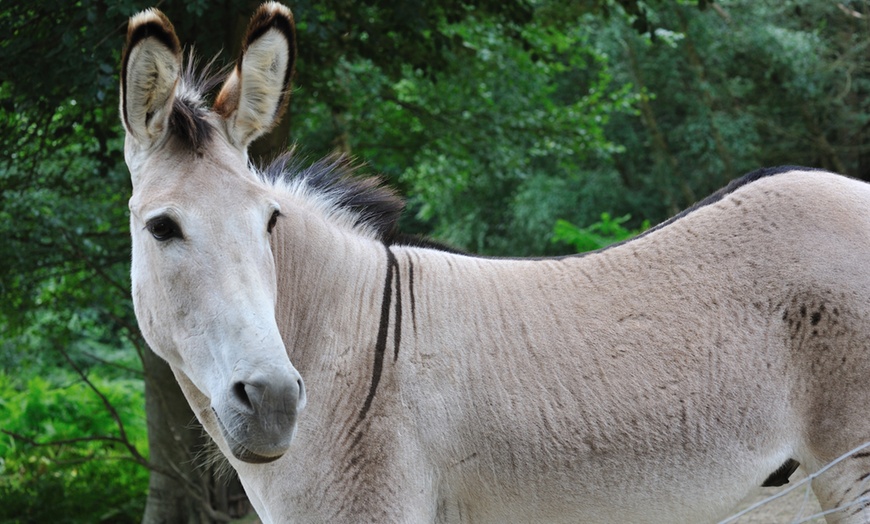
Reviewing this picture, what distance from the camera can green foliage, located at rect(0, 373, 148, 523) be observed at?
8.62 metres

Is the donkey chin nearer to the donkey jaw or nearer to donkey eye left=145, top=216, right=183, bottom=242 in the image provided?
the donkey jaw

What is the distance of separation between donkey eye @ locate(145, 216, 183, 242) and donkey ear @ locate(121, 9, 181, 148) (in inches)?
16.5

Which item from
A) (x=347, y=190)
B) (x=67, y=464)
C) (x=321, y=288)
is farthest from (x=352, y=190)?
(x=67, y=464)

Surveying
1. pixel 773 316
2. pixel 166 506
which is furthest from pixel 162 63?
pixel 166 506

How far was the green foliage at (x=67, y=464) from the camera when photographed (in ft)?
28.3

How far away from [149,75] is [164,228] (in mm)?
600

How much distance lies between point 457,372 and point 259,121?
1322 millimetres

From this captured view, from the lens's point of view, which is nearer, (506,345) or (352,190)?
(506,345)

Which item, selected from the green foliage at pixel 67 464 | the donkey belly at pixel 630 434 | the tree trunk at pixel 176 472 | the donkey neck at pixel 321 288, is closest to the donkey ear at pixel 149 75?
the donkey neck at pixel 321 288

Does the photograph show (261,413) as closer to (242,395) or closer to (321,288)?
(242,395)

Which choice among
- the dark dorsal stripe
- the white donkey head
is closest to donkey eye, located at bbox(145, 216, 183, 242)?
the white donkey head

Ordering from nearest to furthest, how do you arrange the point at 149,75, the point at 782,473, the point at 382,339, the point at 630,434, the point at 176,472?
the point at 149,75
the point at 630,434
the point at 382,339
the point at 782,473
the point at 176,472

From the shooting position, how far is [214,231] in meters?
2.70

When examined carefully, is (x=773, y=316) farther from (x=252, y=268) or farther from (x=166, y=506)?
(x=166, y=506)
